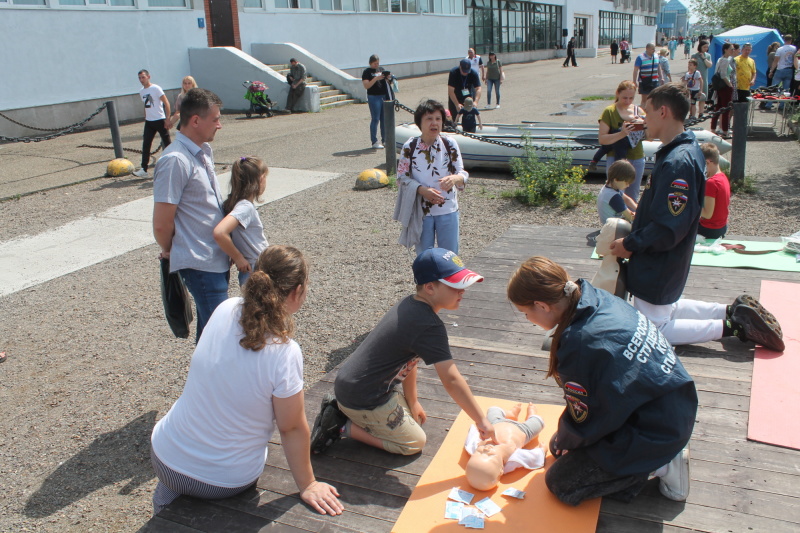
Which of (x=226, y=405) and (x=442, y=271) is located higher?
(x=442, y=271)

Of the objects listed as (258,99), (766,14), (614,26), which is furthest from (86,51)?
(614,26)

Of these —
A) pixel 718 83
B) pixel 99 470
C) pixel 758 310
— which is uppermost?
pixel 718 83

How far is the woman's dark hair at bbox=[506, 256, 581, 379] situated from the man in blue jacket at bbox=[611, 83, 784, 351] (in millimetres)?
1225

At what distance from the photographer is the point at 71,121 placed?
17.0 m

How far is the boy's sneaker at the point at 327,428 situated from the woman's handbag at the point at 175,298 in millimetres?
1215

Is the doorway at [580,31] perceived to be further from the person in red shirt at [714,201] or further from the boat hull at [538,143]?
the person in red shirt at [714,201]

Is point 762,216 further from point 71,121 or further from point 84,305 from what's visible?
point 71,121

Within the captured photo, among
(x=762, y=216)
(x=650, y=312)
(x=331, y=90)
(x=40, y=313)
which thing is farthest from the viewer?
(x=331, y=90)

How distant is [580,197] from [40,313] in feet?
21.6

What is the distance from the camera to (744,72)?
562 inches

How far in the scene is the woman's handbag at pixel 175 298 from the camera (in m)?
3.81

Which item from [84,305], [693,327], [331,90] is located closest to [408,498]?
[693,327]

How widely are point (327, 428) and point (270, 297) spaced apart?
94 centimetres

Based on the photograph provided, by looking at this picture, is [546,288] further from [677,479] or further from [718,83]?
[718,83]
